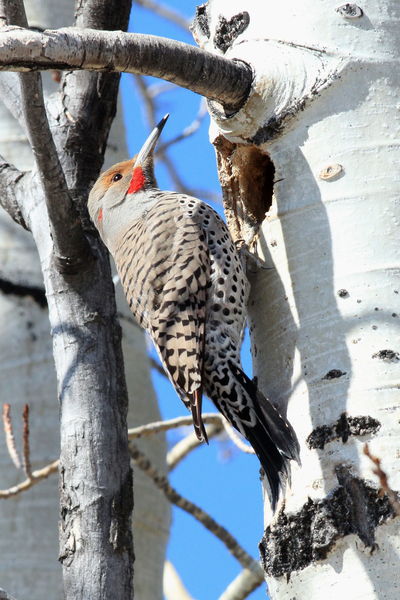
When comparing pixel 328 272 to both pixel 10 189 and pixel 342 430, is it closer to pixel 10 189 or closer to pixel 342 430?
pixel 342 430

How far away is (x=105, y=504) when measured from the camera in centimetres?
254

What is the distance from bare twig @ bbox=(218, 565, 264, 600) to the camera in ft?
13.6

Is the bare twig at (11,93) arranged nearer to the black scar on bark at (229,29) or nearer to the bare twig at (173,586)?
the black scar on bark at (229,29)

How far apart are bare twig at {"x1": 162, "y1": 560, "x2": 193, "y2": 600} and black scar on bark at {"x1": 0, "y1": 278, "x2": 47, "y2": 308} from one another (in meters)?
2.16

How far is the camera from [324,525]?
89.5 inches

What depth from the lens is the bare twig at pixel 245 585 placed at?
13.6 feet

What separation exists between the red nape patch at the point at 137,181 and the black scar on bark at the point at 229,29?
114cm

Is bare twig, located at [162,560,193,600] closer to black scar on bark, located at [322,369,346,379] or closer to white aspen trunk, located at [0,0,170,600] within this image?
white aspen trunk, located at [0,0,170,600]

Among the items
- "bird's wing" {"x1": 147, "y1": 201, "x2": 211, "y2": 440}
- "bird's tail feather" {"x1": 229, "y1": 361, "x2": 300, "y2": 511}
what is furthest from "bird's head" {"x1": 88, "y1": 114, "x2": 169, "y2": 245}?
"bird's tail feather" {"x1": 229, "y1": 361, "x2": 300, "y2": 511}

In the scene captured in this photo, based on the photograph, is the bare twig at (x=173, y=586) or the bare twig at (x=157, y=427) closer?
the bare twig at (x=157, y=427)

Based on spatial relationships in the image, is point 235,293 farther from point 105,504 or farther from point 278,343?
point 105,504

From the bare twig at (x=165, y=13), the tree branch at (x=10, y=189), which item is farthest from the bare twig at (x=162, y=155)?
the tree branch at (x=10, y=189)

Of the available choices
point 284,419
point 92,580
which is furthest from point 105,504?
point 284,419

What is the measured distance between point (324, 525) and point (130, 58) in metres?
1.10
